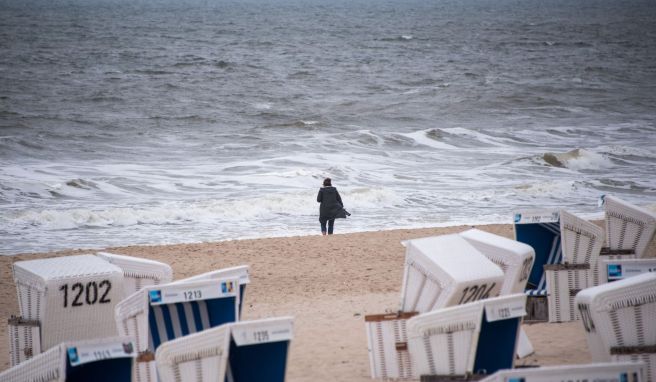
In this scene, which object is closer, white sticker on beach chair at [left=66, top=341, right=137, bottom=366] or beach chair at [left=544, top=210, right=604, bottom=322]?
white sticker on beach chair at [left=66, top=341, right=137, bottom=366]

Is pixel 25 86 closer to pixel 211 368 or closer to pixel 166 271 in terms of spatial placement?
pixel 166 271

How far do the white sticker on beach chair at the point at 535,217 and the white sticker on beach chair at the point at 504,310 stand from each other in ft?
11.2

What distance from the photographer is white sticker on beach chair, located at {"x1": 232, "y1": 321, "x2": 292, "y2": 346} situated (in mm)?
5555

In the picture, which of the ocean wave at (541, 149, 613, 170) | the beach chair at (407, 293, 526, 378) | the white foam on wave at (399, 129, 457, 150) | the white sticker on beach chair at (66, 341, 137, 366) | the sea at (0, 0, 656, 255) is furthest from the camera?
the white foam on wave at (399, 129, 457, 150)

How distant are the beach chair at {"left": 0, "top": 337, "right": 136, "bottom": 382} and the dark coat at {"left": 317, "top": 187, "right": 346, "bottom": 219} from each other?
37.4 ft

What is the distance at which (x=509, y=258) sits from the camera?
7.66 m

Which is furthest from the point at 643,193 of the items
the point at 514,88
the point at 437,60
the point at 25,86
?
the point at 437,60

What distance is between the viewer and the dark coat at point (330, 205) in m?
16.7

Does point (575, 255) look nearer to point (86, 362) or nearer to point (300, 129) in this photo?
point (86, 362)

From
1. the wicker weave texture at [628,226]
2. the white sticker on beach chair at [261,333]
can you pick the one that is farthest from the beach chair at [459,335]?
the wicker weave texture at [628,226]

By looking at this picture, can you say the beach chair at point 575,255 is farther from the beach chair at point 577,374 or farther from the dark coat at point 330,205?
the dark coat at point 330,205

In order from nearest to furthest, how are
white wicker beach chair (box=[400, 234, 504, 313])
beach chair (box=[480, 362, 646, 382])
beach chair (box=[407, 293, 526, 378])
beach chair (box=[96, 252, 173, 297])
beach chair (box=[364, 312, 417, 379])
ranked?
1. beach chair (box=[480, 362, 646, 382])
2. beach chair (box=[407, 293, 526, 378])
3. white wicker beach chair (box=[400, 234, 504, 313])
4. beach chair (box=[364, 312, 417, 379])
5. beach chair (box=[96, 252, 173, 297])

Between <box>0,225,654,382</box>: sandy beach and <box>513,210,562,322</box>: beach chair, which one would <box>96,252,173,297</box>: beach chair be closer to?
<box>0,225,654,382</box>: sandy beach

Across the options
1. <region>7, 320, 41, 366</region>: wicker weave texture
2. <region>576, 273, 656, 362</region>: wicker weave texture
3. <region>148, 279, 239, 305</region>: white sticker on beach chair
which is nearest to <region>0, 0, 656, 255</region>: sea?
<region>7, 320, 41, 366</region>: wicker weave texture
